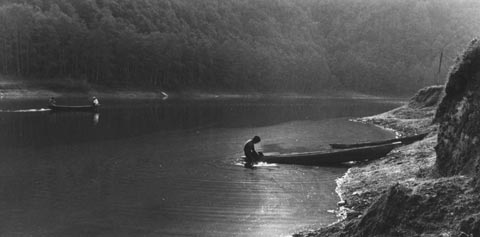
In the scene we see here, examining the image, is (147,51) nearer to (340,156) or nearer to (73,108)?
(73,108)

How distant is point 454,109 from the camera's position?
18188mm

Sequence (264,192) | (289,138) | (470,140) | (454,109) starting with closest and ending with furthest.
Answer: (470,140) < (454,109) < (264,192) < (289,138)

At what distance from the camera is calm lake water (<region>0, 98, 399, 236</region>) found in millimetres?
19617

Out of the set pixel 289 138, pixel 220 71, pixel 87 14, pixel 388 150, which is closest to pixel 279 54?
pixel 220 71

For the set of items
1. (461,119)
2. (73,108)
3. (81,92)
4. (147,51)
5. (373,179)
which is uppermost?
(147,51)

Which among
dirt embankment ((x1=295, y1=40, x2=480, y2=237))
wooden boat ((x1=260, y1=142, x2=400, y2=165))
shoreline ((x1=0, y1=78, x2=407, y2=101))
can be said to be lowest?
shoreline ((x1=0, y1=78, x2=407, y2=101))

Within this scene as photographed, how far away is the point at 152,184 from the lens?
2698 cm

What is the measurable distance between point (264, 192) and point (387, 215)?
45.1ft

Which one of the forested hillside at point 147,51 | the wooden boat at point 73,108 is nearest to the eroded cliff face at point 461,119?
the wooden boat at point 73,108

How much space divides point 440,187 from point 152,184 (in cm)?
1703

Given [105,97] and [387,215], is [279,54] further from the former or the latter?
[387,215]

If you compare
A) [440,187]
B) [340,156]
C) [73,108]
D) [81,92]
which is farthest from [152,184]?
→ [81,92]

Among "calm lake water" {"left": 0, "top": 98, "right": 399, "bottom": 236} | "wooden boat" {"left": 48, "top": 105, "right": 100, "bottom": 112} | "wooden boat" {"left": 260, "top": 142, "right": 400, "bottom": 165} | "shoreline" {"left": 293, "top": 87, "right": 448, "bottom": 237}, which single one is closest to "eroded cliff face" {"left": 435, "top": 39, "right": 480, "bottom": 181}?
"shoreline" {"left": 293, "top": 87, "right": 448, "bottom": 237}

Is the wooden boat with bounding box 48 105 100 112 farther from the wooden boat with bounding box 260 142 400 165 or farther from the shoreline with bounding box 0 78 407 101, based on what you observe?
the wooden boat with bounding box 260 142 400 165
